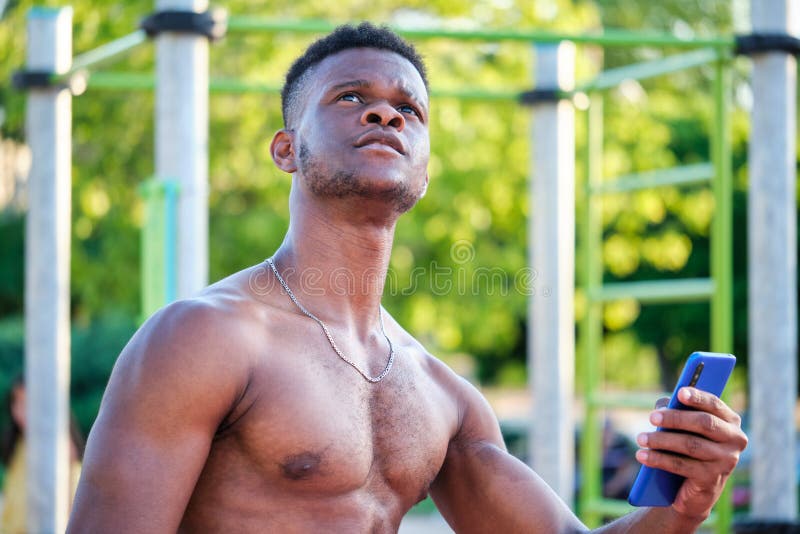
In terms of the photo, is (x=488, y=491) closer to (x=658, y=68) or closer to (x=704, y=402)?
(x=704, y=402)

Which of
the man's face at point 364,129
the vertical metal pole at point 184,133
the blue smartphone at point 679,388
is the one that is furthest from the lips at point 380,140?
the vertical metal pole at point 184,133

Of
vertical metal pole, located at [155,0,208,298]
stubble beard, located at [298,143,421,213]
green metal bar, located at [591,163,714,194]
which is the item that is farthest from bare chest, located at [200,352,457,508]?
green metal bar, located at [591,163,714,194]

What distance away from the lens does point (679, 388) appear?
228 cm

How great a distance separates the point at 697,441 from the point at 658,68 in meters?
4.50

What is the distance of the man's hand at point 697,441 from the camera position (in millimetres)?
2258

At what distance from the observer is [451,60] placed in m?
11.9

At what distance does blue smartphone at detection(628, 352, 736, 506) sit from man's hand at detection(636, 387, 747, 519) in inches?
1.3

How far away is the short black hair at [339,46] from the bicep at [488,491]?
880mm

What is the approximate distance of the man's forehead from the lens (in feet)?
8.73

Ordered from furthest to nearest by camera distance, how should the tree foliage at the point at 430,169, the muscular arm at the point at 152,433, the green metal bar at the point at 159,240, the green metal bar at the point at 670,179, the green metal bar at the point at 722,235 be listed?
the tree foliage at the point at 430,169 → the green metal bar at the point at 670,179 → the green metal bar at the point at 722,235 → the green metal bar at the point at 159,240 → the muscular arm at the point at 152,433

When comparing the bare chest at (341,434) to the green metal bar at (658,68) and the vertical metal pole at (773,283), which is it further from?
the green metal bar at (658,68)

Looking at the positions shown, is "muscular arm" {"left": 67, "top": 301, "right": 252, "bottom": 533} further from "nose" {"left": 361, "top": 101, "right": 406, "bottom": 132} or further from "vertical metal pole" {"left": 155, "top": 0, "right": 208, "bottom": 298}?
"vertical metal pole" {"left": 155, "top": 0, "right": 208, "bottom": 298}

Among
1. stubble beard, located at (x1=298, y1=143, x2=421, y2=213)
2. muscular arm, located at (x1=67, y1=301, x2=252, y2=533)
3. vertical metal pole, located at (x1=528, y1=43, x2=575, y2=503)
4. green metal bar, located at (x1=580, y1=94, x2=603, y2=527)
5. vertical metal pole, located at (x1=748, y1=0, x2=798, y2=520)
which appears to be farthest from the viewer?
green metal bar, located at (x1=580, y1=94, x2=603, y2=527)

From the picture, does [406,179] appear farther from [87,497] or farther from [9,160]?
[9,160]
